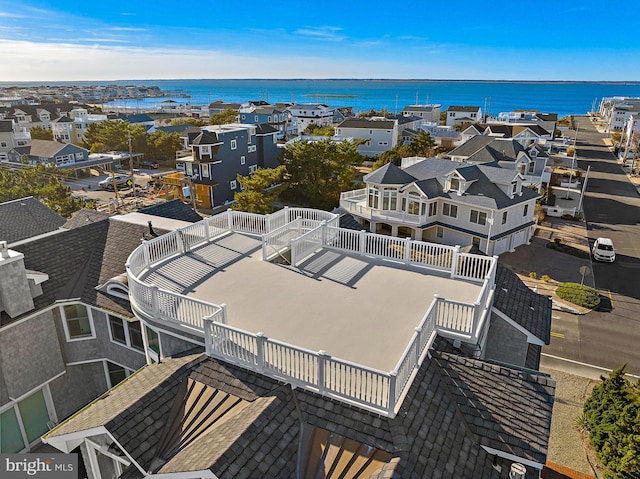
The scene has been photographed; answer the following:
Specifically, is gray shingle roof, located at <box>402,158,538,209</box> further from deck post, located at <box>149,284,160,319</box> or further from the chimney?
the chimney

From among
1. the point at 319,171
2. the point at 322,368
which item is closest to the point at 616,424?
the point at 322,368

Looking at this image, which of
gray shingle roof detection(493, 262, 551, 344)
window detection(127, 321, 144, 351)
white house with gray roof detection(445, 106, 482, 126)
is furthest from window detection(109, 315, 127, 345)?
white house with gray roof detection(445, 106, 482, 126)

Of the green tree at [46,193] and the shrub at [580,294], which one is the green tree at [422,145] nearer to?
the shrub at [580,294]

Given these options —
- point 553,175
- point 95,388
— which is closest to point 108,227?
point 95,388

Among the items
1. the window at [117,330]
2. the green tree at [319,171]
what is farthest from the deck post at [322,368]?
the green tree at [319,171]

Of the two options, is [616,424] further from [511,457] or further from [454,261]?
[511,457]

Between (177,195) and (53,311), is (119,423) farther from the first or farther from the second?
(177,195)
